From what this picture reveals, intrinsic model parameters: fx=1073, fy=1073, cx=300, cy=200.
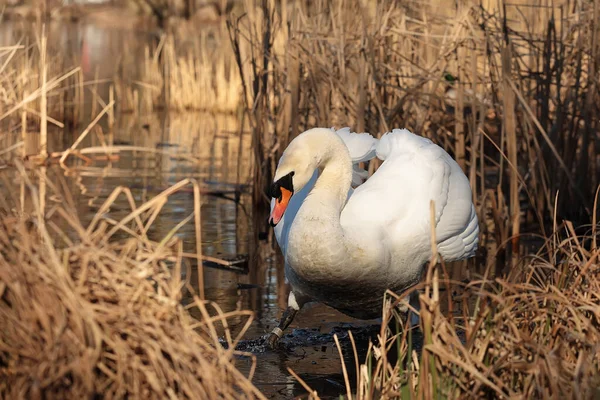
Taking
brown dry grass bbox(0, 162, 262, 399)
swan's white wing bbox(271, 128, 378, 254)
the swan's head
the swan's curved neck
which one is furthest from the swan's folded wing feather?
brown dry grass bbox(0, 162, 262, 399)

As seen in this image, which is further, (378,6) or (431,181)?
(378,6)

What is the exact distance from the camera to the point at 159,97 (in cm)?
1672

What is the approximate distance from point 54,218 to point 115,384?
5120 millimetres

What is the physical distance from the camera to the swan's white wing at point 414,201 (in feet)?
17.2

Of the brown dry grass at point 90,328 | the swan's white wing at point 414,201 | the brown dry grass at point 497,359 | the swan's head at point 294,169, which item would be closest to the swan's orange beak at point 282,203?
the swan's head at point 294,169

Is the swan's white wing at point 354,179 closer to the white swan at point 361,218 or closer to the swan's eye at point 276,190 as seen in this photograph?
the white swan at point 361,218

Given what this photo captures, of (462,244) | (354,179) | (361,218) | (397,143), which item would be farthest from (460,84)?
(361,218)

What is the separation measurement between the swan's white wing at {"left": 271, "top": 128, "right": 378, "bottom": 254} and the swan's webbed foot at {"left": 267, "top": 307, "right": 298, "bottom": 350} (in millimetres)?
327

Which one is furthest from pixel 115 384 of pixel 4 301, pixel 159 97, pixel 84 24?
pixel 84 24

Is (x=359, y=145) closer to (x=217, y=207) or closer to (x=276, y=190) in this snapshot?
(x=276, y=190)

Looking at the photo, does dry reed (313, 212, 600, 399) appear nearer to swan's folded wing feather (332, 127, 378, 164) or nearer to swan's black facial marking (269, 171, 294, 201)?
swan's black facial marking (269, 171, 294, 201)

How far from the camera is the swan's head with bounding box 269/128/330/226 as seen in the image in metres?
4.91

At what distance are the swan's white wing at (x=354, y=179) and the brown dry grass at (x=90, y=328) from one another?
2.58m

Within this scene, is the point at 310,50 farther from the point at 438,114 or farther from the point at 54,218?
the point at 54,218
